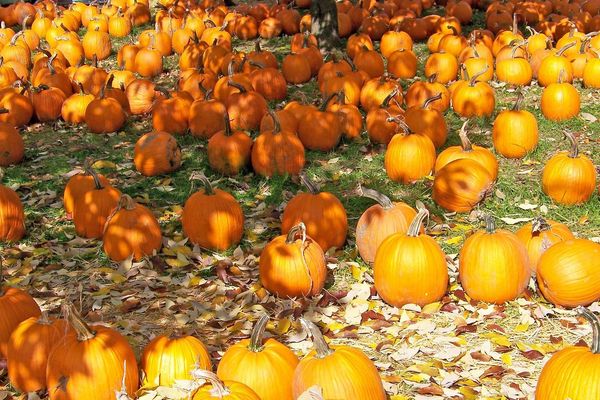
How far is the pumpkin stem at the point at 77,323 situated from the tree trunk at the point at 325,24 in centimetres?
825

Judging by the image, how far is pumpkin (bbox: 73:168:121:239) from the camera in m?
5.96

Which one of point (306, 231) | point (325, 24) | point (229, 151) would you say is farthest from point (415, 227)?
point (325, 24)

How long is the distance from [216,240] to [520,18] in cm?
893

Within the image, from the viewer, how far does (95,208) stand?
595 centimetres

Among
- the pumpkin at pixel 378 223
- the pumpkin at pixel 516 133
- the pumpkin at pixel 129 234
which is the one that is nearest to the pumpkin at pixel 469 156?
the pumpkin at pixel 516 133

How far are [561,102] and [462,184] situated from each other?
2.95 m

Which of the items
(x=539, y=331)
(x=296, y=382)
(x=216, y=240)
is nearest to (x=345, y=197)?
(x=216, y=240)

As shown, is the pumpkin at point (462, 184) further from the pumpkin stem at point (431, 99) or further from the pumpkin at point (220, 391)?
the pumpkin at point (220, 391)

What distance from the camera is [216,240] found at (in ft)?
18.9

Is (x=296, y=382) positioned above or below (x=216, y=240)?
above

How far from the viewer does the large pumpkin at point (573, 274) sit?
4629 millimetres

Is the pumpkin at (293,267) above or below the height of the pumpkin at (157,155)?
above

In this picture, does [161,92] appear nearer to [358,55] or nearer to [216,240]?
[358,55]

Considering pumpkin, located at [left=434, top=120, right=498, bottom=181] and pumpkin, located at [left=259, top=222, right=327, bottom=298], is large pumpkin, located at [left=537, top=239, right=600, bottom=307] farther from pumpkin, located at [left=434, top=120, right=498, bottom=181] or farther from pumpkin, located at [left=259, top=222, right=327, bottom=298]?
pumpkin, located at [left=434, top=120, right=498, bottom=181]
